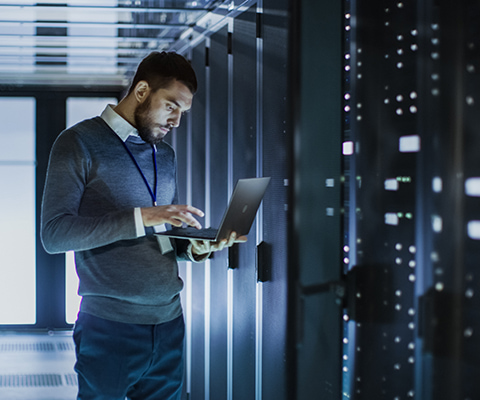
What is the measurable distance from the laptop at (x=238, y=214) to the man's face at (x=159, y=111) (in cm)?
39

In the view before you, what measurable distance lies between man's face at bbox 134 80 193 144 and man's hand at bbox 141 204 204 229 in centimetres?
36

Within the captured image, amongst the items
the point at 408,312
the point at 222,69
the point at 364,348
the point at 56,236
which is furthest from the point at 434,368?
the point at 222,69

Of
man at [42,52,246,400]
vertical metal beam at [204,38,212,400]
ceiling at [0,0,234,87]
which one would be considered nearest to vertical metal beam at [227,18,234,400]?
ceiling at [0,0,234,87]

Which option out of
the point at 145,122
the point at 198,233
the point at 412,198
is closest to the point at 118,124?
the point at 145,122

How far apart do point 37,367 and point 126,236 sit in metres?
3.78

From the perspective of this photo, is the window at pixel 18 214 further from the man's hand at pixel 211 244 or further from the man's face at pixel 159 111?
the man's hand at pixel 211 244

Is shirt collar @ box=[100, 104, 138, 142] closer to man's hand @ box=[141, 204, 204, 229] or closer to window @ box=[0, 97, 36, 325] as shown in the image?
man's hand @ box=[141, 204, 204, 229]

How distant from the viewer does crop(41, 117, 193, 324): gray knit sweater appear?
1967mm

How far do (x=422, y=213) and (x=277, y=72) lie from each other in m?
1.19

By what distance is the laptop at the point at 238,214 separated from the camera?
1.90 meters

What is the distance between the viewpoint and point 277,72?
235cm

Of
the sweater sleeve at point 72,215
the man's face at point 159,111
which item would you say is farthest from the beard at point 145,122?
the sweater sleeve at point 72,215

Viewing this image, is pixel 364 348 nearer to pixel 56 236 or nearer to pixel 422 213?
pixel 422 213

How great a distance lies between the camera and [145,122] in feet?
7.17
